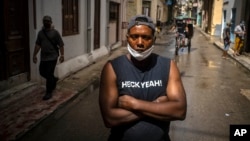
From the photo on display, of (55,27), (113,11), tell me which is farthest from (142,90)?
(113,11)

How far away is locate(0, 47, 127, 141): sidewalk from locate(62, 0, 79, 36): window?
7.03 feet

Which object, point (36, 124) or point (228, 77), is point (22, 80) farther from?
point (228, 77)

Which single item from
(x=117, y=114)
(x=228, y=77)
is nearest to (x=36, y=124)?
(x=117, y=114)

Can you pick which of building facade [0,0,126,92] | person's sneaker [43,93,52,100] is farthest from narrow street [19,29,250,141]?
building facade [0,0,126,92]

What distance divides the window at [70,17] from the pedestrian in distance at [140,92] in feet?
26.8

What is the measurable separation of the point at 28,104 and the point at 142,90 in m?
4.98

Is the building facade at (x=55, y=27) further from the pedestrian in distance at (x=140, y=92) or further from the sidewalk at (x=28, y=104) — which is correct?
the pedestrian in distance at (x=140, y=92)

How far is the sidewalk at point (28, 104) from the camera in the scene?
557 centimetres

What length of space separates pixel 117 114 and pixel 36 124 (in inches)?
149

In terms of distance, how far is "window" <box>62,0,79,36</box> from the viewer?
10.7 meters

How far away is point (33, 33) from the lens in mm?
8109

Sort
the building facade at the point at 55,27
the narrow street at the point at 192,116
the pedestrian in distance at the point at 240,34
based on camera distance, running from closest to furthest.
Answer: the narrow street at the point at 192,116, the building facade at the point at 55,27, the pedestrian in distance at the point at 240,34

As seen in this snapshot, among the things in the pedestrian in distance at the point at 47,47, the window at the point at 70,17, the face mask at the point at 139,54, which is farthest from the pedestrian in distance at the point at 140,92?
the window at the point at 70,17

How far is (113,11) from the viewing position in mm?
19156
